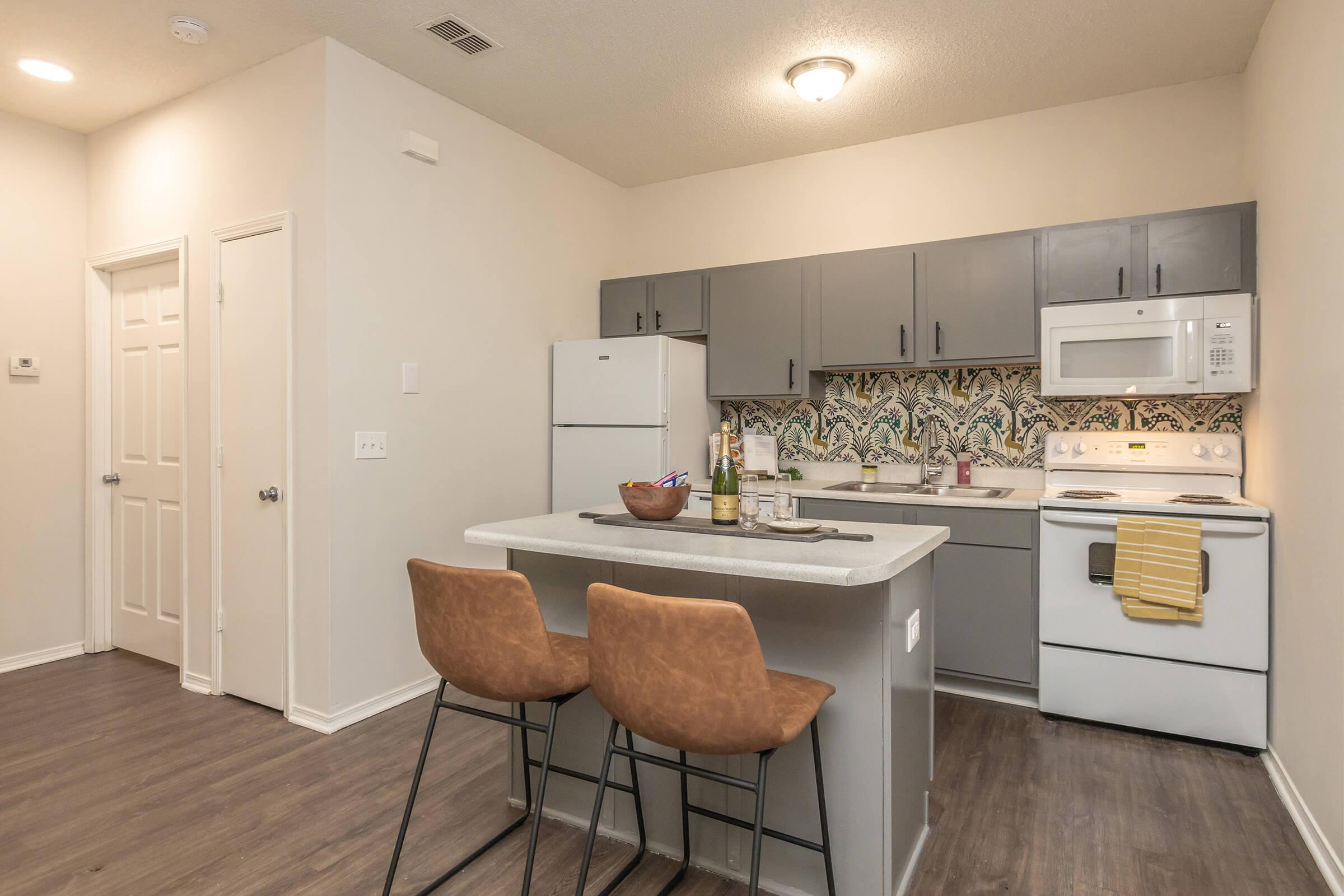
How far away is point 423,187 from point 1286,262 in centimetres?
330

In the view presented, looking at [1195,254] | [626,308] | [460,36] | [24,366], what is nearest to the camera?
[460,36]

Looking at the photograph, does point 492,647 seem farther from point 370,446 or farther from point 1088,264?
point 1088,264

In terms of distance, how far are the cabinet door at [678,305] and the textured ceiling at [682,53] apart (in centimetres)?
81

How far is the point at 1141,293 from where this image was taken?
310 cm

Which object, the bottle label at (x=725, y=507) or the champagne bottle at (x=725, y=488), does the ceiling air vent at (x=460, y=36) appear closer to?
the champagne bottle at (x=725, y=488)

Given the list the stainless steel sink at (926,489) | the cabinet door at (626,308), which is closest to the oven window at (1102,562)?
the stainless steel sink at (926,489)

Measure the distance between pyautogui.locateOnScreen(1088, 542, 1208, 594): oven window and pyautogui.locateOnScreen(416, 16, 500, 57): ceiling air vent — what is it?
10.2ft

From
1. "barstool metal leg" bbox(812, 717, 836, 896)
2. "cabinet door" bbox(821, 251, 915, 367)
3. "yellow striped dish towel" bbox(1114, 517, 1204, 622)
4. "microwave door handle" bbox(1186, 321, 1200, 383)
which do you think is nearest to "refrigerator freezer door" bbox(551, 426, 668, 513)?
"cabinet door" bbox(821, 251, 915, 367)

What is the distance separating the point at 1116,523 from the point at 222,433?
371 centimetres

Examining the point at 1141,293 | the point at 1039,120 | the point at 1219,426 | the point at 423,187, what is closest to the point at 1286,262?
the point at 1141,293

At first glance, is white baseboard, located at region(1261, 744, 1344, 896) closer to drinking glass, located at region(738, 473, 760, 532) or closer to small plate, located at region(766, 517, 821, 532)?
small plate, located at region(766, 517, 821, 532)

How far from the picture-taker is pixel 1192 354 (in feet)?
9.61

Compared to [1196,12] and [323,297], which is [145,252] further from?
[1196,12]

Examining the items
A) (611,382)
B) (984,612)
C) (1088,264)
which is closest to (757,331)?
(611,382)
